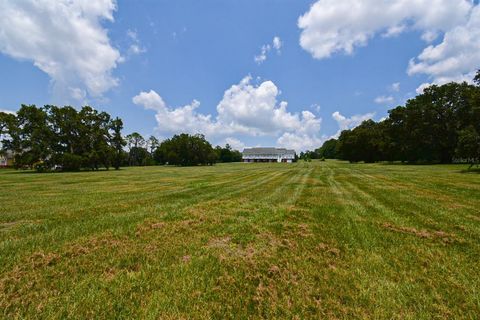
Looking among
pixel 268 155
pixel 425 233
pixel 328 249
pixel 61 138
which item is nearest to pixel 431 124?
pixel 425 233

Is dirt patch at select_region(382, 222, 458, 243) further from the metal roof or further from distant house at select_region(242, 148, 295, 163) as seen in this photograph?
the metal roof

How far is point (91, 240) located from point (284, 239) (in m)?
4.74

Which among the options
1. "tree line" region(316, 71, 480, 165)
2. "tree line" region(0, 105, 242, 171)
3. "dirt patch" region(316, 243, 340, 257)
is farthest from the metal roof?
"dirt patch" region(316, 243, 340, 257)

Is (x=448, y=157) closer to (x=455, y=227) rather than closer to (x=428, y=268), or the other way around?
(x=455, y=227)

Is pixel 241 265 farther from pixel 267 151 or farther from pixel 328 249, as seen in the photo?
pixel 267 151

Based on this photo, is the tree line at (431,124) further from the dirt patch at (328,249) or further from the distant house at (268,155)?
the distant house at (268,155)

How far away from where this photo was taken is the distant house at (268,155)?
461 ft

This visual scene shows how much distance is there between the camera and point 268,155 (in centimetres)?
14288

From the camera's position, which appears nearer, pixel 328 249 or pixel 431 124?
pixel 328 249

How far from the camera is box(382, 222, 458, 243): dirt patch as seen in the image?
17.9ft

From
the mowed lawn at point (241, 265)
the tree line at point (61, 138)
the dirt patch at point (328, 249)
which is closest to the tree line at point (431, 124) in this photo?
the mowed lawn at point (241, 265)

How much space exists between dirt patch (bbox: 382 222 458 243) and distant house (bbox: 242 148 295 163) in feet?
441

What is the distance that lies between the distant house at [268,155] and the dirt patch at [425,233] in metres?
134

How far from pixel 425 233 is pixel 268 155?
138 metres
